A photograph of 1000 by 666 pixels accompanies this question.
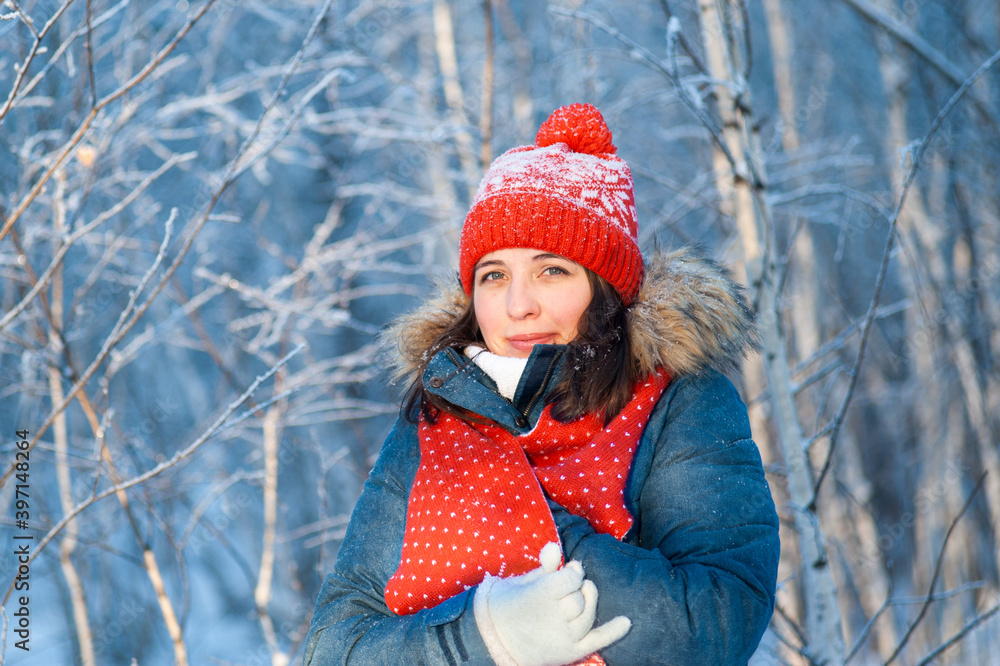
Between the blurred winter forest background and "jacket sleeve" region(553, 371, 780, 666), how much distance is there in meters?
0.54

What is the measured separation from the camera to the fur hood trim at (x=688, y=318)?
58.9 inches

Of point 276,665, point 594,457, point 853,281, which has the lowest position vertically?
point 276,665

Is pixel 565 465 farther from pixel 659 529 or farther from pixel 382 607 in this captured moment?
pixel 382 607

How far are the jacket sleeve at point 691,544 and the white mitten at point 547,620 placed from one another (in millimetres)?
31

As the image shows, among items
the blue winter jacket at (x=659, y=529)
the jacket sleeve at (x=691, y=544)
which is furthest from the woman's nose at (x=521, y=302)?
the jacket sleeve at (x=691, y=544)

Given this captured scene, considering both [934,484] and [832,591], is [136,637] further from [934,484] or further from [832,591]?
[934,484]

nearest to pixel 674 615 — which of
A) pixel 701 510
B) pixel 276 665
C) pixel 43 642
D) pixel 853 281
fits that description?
A: pixel 701 510

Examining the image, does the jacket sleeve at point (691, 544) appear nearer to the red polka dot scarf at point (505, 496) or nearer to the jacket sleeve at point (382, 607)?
the red polka dot scarf at point (505, 496)

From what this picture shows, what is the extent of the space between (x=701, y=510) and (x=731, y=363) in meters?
0.38

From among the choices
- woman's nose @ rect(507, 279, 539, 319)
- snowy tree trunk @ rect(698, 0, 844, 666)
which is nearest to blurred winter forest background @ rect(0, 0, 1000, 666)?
snowy tree trunk @ rect(698, 0, 844, 666)

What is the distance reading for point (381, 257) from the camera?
610 centimetres

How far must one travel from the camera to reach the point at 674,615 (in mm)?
1191

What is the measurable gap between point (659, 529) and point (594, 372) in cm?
34

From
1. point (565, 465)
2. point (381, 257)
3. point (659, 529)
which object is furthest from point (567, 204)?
point (381, 257)
